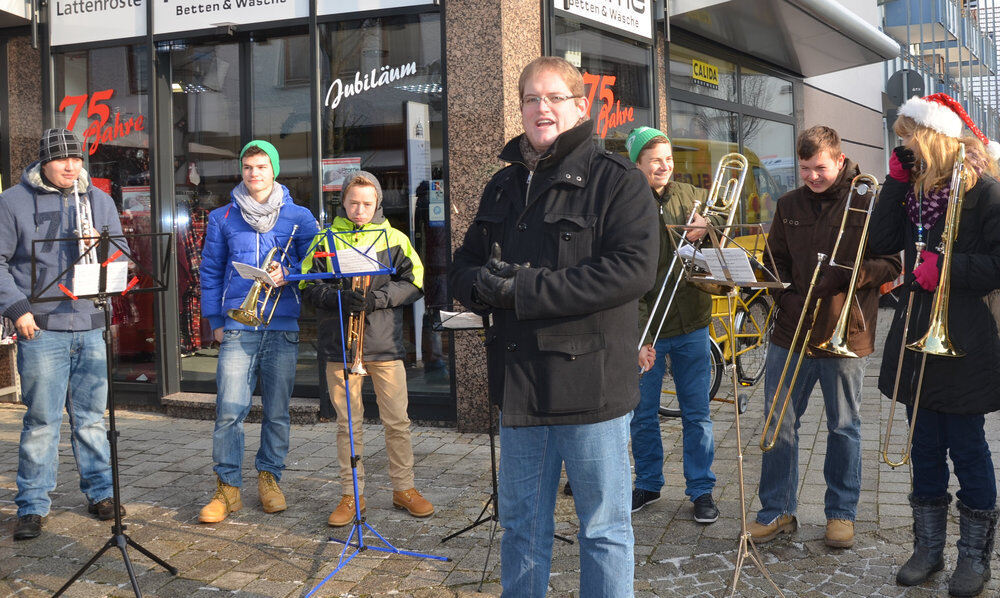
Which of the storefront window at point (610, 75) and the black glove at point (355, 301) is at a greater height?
the storefront window at point (610, 75)

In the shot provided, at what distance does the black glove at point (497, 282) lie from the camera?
8.57 ft

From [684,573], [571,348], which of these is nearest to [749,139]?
[684,573]

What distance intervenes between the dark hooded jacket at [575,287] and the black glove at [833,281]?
1.56 meters

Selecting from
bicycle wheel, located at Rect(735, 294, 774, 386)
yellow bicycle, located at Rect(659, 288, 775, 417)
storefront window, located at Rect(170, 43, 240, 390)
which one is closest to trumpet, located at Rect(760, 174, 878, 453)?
yellow bicycle, located at Rect(659, 288, 775, 417)

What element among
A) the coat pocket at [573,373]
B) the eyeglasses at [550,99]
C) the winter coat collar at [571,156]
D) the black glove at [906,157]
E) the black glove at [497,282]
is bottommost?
the coat pocket at [573,373]

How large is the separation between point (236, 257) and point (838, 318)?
295 centimetres

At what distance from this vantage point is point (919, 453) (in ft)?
12.5

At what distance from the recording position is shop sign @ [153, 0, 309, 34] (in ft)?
23.4

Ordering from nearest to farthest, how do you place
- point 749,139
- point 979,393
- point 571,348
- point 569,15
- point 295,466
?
point 571,348, point 979,393, point 295,466, point 569,15, point 749,139

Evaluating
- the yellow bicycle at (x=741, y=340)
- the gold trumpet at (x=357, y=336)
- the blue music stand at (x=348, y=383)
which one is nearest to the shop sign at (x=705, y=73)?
the yellow bicycle at (x=741, y=340)

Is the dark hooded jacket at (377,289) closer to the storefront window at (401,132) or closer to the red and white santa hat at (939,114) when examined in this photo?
the storefront window at (401,132)

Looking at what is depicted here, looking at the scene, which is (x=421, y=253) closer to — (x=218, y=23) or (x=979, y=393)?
(x=218, y=23)

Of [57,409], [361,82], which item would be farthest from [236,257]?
→ [361,82]

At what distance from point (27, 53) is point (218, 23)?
1966mm
